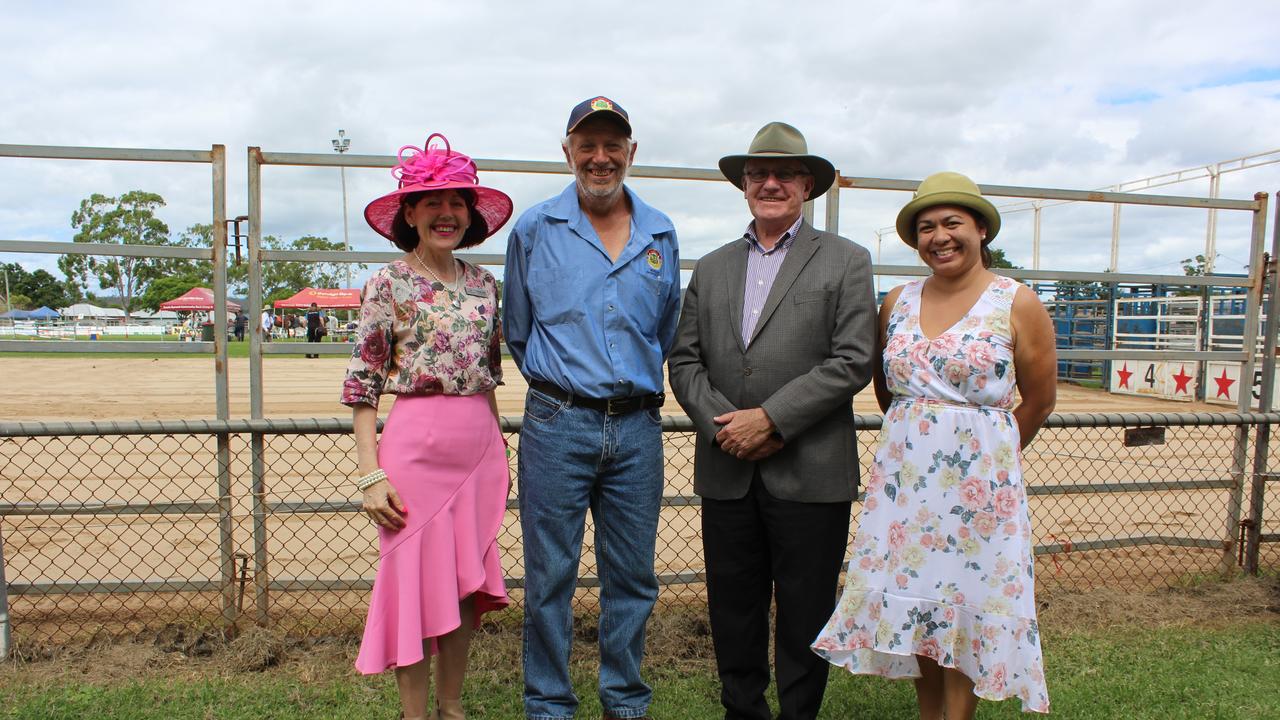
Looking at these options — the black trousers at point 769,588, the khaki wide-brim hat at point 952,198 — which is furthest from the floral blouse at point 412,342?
the khaki wide-brim hat at point 952,198

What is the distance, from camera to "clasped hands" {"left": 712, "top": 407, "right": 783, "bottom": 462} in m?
2.72

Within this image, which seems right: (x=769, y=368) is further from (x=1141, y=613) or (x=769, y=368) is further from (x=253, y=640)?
(x=1141, y=613)

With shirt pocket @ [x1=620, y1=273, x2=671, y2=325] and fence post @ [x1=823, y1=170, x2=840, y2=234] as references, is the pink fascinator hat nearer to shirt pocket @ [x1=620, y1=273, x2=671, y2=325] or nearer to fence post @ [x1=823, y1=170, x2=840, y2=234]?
shirt pocket @ [x1=620, y1=273, x2=671, y2=325]

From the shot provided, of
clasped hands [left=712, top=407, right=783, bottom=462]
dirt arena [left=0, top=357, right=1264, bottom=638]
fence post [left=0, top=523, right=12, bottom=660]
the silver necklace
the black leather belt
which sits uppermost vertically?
the silver necklace

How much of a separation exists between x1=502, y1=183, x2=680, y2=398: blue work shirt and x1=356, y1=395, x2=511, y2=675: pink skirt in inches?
11.8

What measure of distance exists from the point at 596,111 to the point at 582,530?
1.37m

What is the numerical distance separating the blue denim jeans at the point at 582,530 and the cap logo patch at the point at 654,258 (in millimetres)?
488

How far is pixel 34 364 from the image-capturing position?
72.0ft

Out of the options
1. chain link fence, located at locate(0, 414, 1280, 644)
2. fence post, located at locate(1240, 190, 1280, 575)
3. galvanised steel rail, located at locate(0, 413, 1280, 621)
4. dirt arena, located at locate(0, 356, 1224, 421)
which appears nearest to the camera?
galvanised steel rail, located at locate(0, 413, 1280, 621)

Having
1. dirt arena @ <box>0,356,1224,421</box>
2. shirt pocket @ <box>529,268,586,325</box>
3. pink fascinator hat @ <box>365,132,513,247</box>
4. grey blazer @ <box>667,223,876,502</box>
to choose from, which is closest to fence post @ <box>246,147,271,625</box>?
pink fascinator hat @ <box>365,132,513,247</box>

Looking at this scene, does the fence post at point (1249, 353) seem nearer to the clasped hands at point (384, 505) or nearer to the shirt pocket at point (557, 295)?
the shirt pocket at point (557, 295)

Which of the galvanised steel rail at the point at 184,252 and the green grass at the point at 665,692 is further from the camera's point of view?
the galvanised steel rail at the point at 184,252

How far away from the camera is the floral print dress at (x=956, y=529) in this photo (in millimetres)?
2539

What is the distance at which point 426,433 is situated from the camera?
104 inches
